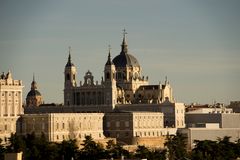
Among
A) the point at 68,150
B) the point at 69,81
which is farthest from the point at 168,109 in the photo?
the point at 68,150

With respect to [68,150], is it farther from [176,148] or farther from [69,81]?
[69,81]

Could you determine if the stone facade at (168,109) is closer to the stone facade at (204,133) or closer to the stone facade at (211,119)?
the stone facade at (211,119)

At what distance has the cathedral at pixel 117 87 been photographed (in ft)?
535

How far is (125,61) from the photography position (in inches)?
6757

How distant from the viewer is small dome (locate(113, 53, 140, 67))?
172m

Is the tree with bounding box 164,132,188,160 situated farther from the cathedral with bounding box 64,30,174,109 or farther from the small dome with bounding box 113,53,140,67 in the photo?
the small dome with bounding box 113,53,140,67

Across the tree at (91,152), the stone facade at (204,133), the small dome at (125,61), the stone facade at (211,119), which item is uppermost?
the small dome at (125,61)

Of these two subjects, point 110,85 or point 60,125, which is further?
point 110,85

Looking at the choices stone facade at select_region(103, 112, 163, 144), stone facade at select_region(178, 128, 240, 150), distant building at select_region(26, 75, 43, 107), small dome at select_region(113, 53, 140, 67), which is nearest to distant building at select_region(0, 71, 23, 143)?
stone facade at select_region(103, 112, 163, 144)

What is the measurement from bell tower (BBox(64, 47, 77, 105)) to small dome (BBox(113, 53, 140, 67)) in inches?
312

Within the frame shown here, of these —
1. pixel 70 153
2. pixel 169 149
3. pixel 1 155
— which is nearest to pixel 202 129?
pixel 169 149

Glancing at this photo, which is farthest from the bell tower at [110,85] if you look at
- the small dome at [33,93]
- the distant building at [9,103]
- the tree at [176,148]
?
the small dome at [33,93]

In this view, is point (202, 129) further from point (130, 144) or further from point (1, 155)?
point (1, 155)

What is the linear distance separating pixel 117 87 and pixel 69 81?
7.77 meters
